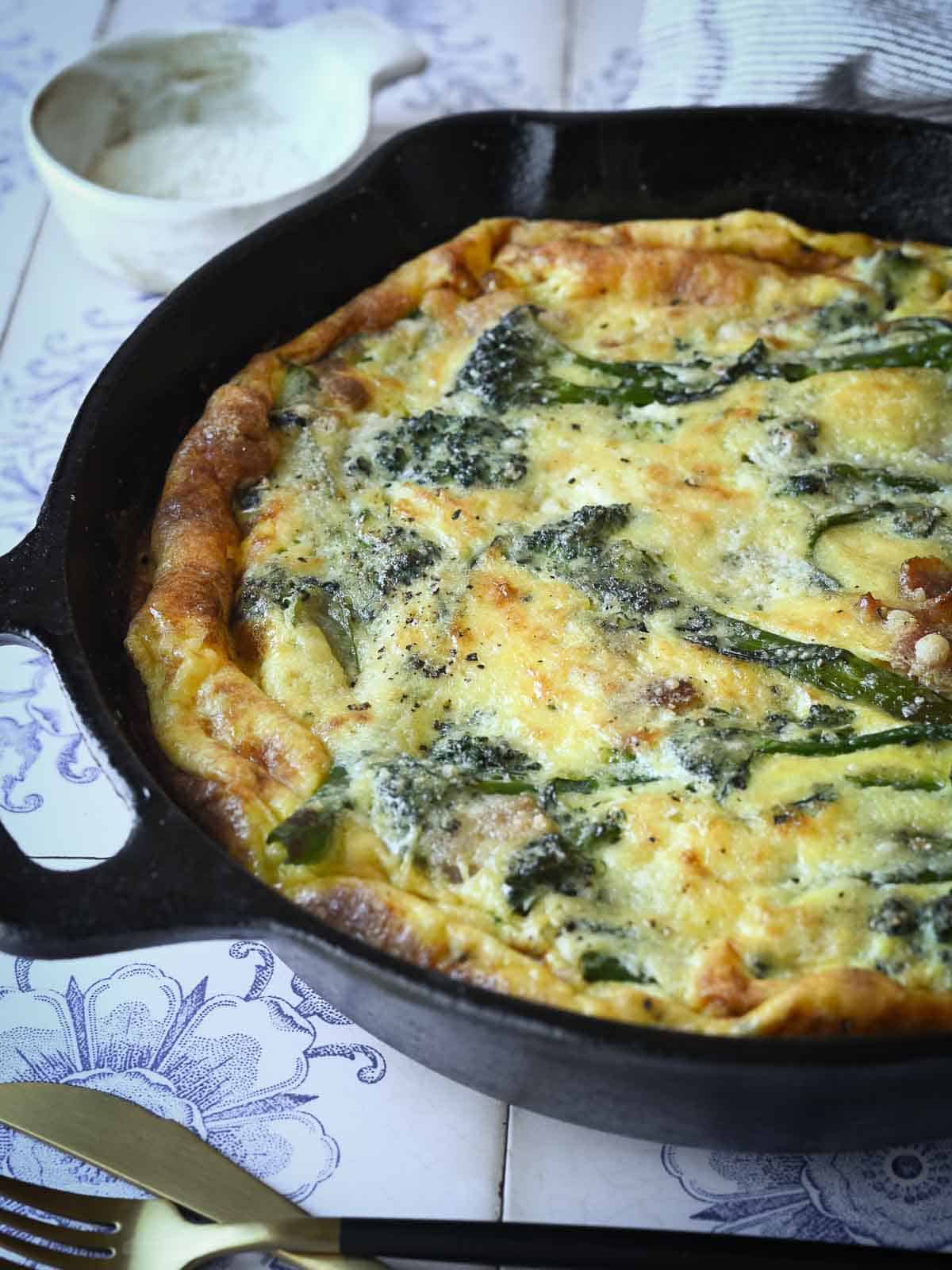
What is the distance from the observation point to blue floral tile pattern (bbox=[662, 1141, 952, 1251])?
102 inches

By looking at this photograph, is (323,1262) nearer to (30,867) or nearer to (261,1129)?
(261,1129)

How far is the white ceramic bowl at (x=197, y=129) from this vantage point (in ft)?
14.6

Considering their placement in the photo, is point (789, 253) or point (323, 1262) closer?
point (323, 1262)

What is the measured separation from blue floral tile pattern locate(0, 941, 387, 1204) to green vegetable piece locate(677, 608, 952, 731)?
44.2 inches

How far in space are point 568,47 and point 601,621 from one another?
360 cm

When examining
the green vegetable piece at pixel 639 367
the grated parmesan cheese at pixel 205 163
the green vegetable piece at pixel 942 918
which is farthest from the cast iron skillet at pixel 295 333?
the grated parmesan cheese at pixel 205 163

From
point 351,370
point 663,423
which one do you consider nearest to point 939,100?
point 663,423

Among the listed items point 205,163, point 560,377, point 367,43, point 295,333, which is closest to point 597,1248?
point 560,377

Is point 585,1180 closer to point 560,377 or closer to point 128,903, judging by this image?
point 128,903

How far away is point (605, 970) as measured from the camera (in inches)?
97.7

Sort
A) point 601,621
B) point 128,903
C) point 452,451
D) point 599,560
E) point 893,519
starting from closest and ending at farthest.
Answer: point 128,903, point 601,621, point 599,560, point 893,519, point 452,451

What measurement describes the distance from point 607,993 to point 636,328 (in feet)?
6.66

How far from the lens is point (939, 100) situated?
14.8 ft

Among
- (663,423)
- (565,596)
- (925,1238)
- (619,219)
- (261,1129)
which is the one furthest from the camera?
(619,219)
